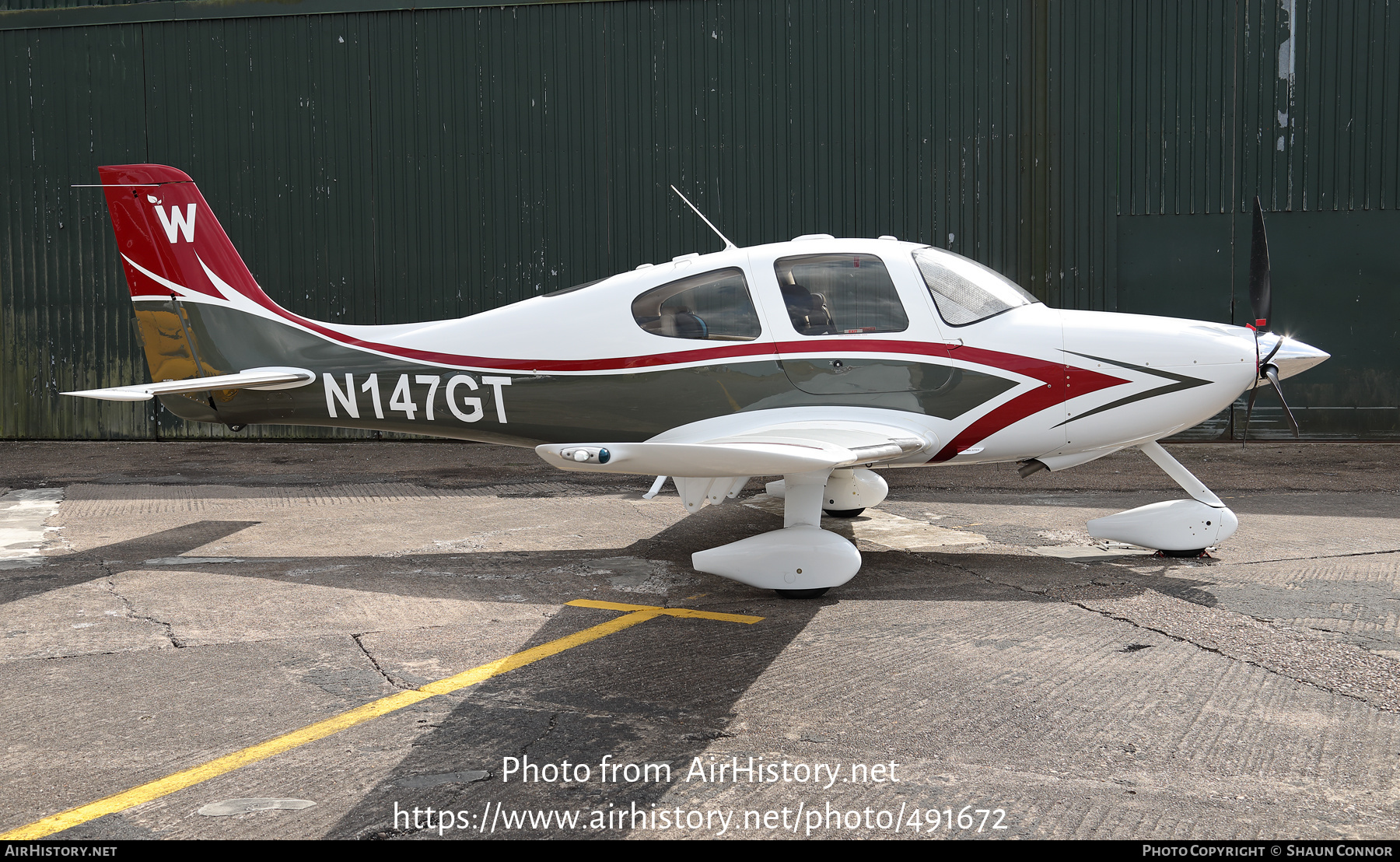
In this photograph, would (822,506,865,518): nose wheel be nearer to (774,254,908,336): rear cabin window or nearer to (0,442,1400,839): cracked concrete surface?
(0,442,1400,839): cracked concrete surface

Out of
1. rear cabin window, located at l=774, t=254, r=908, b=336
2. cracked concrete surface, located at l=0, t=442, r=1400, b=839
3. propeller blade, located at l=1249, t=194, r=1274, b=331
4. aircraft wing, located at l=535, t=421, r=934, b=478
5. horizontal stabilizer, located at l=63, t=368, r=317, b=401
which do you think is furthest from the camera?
horizontal stabilizer, located at l=63, t=368, r=317, b=401

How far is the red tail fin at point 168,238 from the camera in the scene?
684cm

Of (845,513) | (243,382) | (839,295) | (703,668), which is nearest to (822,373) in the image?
(839,295)

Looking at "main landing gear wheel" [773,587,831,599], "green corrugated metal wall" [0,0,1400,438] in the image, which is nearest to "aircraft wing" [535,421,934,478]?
"main landing gear wheel" [773,587,831,599]

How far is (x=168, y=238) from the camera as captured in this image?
272 inches

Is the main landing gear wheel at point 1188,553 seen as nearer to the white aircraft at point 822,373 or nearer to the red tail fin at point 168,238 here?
the white aircraft at point 822,373

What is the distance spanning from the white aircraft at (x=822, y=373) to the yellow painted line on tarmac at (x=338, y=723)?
1.89 ft

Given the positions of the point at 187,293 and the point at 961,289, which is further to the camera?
the point at 187,293

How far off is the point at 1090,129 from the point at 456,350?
26.3 ft

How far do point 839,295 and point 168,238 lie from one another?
4558mm

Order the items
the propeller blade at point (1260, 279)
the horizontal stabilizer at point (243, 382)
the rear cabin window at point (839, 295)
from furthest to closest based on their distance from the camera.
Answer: the horizontal stabilizer at point (243, 382) < the propeller blade at point (1260, 279) < the rear cabin window at point (839, 295)

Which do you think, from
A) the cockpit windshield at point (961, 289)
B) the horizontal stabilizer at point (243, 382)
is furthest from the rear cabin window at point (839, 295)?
the horizontal stabilizer at point (243, 382)

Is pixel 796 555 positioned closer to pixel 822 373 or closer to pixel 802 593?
pixel 802 593

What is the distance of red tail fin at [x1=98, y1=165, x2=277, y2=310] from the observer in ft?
22.4
